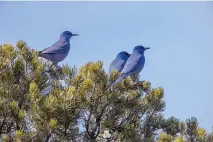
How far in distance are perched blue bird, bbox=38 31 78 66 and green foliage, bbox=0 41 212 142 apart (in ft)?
3.20

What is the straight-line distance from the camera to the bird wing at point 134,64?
4.42 metres

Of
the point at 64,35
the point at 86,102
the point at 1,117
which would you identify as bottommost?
the point at 1,117

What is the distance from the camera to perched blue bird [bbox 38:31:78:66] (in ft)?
16.3

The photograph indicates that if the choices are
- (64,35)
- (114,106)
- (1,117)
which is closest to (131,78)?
(114,106)

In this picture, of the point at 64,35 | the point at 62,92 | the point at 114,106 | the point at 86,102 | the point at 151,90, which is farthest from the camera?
the point at 64,35

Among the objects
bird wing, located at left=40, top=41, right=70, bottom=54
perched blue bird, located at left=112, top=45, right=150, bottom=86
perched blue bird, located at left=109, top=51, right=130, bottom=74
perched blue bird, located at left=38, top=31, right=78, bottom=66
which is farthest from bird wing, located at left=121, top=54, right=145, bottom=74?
bird wing, located at left=40, top=41, right=70, bottom=54

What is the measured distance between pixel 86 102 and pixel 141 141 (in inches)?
29.8

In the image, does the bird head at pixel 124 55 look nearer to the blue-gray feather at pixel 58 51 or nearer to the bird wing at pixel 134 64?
the bird wing at pixel 134 64

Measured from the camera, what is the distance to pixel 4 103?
3.48 meters

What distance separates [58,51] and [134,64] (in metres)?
1.08

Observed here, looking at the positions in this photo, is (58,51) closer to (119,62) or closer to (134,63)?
(119,62)

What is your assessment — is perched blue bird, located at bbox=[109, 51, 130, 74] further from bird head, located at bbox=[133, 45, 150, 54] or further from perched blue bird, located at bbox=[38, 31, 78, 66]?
perched blue bird, located at bbox=[38, 31, 78, 66]

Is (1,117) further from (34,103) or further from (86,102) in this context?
(86,102)

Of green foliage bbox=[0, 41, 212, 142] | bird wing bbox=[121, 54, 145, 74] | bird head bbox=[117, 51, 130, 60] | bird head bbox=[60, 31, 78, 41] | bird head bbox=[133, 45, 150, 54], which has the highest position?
bird head bbox=[60, 31, 78, 41]
